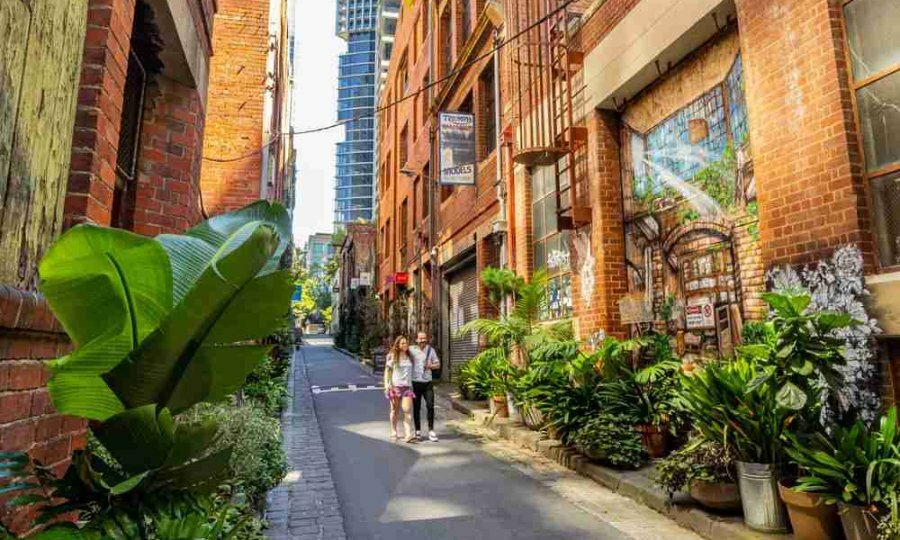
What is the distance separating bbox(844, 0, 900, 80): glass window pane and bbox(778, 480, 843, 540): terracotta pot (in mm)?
3513

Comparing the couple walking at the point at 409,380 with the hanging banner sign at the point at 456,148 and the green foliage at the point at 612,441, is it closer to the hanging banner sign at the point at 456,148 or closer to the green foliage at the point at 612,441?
the green foliage at the point at 612,441

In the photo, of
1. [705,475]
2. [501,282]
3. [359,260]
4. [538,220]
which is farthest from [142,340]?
[359,260]

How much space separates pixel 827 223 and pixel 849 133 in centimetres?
77

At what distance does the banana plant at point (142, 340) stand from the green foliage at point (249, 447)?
2525 mm

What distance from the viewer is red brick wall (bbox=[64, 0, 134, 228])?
9.17 ft

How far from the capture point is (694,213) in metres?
7.02

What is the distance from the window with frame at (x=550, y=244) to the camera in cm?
1006

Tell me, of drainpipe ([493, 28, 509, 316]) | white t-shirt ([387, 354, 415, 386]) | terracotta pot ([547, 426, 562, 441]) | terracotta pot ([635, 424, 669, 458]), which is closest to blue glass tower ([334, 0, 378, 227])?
drainpipe ([493, 28, 509, 316])

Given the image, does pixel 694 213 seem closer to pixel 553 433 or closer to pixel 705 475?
pixel 705 475

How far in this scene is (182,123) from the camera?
5.00 m

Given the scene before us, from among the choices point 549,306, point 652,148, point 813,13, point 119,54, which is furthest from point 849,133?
point 549,306

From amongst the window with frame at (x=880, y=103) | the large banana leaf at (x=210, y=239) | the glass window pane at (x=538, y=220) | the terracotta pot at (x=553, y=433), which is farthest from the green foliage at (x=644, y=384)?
the large banana leaf at (x=210, y=239)

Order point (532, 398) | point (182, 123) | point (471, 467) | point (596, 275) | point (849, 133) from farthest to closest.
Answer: point (596, 275)
point (532, 398)
point (471, 467)
point (182, 123)
point (849, 133)

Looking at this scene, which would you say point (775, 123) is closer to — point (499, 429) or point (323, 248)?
point (499, 429)
